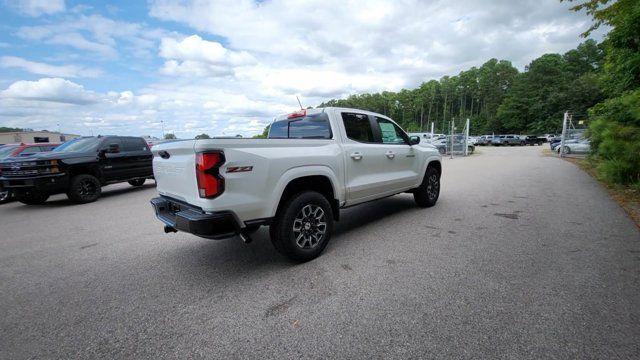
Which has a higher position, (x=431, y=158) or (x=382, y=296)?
(x=431, y=158)

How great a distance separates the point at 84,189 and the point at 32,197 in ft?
3.42

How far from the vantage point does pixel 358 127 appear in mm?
4457

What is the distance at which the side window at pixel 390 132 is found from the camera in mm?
4982

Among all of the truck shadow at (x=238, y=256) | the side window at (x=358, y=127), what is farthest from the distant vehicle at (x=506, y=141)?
the side window at (x=358, y=127)

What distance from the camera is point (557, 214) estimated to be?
5.31m

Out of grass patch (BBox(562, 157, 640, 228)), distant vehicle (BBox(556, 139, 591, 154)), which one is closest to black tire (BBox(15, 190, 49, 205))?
grass patch (BBox(562, 157, 640, 228))

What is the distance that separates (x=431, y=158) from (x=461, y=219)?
1423 millimetres

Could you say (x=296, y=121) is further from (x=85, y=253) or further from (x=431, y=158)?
(x=85, y=253)

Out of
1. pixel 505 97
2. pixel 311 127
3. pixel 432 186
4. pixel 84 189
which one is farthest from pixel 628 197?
pixel 505 97

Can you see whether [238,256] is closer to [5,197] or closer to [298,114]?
[298,114]

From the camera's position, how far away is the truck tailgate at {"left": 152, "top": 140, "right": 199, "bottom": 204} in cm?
289

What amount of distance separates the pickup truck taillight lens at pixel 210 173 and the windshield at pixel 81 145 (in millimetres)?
7531

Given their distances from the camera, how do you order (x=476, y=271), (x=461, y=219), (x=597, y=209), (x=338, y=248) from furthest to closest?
(x=597, y=209) → (x=461, y=219) → (x=338, y=248) → (x=476, y=271)

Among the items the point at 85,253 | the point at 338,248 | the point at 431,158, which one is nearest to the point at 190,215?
the point at 338,248
